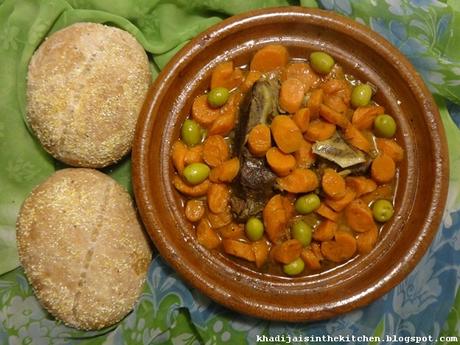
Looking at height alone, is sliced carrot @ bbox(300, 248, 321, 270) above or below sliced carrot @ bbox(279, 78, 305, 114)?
below

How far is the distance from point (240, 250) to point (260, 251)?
0.08m

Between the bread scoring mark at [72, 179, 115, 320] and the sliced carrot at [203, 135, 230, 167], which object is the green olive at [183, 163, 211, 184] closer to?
the sliced carrot at [203, 135, 230, 167]

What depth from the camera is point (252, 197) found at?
244 cm

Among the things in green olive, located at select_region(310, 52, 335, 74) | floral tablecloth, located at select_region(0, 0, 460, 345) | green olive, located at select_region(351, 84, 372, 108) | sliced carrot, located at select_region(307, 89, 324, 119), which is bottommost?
floral tablecloth, located at select_region(0, 0, 460, 345)

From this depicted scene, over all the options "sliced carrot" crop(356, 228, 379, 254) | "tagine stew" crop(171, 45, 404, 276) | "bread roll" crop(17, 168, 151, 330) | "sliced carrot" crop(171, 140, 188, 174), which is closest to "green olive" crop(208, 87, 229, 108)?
"tagine stew" crop(171, 45, 404, 276)

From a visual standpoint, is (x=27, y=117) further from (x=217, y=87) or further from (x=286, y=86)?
(x=286, y=86)

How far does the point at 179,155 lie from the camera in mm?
2535

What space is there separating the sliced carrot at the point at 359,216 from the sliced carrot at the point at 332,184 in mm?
80

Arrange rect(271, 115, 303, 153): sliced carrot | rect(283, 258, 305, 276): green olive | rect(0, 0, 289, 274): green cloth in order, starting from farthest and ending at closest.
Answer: rect(0, 0, 289, 274): green cloth, rect(283, 258, 305, 276): green olive, rect(271, 115, 303, 153): sliced carrot

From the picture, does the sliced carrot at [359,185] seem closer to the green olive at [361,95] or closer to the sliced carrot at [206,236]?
the green olive at [361,95]

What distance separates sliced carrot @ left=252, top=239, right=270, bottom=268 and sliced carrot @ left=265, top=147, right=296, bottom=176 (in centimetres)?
32

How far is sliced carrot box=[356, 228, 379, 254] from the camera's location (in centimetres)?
249

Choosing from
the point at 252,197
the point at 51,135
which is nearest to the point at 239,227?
the point at 252,197

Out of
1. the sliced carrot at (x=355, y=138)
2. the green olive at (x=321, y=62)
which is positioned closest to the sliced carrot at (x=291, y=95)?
the green olive at (x=321, y=62)
